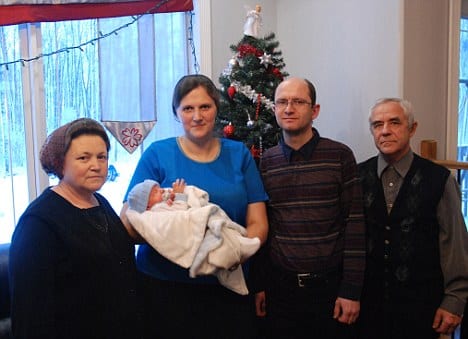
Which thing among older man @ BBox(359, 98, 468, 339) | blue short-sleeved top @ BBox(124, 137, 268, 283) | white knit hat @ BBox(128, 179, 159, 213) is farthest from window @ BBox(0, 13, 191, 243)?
older man @ BBox(359, 98, 468, 339)

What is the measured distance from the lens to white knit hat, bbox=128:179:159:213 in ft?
5.22

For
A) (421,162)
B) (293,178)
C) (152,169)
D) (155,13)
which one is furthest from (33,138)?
(421,162)

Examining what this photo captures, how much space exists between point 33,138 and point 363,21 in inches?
85.9

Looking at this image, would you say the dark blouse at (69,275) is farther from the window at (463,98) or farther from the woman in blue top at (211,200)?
the window at (463,98)

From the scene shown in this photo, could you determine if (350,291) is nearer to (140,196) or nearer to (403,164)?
(403,164)

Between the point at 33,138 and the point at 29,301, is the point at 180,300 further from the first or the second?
the point at 33,138

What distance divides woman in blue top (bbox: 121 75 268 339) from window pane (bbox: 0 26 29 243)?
1.29m

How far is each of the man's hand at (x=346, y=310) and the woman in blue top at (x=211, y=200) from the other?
1.28 feet

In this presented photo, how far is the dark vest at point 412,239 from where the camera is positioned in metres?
1.83

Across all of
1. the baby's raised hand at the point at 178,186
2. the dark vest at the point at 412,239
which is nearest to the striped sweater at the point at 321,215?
the dark vest at the point at 412,239

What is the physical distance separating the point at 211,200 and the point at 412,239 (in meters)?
0.84

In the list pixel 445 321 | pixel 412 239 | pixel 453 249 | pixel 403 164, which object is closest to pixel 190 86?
pixel 403 164

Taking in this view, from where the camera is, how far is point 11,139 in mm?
2650

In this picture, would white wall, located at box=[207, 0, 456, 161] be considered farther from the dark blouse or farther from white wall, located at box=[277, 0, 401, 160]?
the dark blouse
